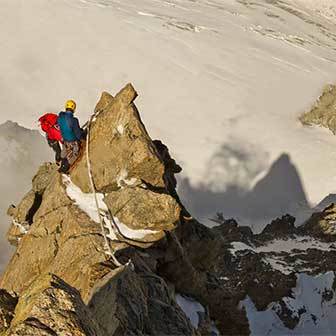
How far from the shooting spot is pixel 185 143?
163 feet

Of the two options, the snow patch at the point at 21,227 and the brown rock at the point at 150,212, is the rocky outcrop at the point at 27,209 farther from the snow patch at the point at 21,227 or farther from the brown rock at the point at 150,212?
the brown rock at the point at 150,212

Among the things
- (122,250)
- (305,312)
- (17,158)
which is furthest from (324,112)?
(122,250)

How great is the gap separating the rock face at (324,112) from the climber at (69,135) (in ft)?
129

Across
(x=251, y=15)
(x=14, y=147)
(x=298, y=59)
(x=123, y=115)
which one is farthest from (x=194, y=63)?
(x=123, y=115)

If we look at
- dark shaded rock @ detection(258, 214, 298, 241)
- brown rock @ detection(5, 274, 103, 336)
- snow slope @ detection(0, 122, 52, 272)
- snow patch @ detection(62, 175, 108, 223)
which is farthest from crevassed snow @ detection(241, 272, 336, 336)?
snow slope @ detection(0, 122, 52, 272)

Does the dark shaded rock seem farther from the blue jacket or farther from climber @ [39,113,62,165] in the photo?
the blue jacket

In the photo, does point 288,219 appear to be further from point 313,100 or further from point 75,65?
point 75,65

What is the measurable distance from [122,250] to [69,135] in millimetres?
3718

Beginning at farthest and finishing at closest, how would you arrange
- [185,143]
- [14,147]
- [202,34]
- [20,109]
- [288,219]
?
[202,34]
[20,109]
[185,143]
[14,147]
[288,219]

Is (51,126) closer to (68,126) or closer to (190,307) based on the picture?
(68,126)

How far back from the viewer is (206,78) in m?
59.0

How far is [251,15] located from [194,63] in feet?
59.0

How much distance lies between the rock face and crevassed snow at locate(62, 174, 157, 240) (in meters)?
39.4

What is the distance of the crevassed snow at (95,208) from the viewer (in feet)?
45.0
